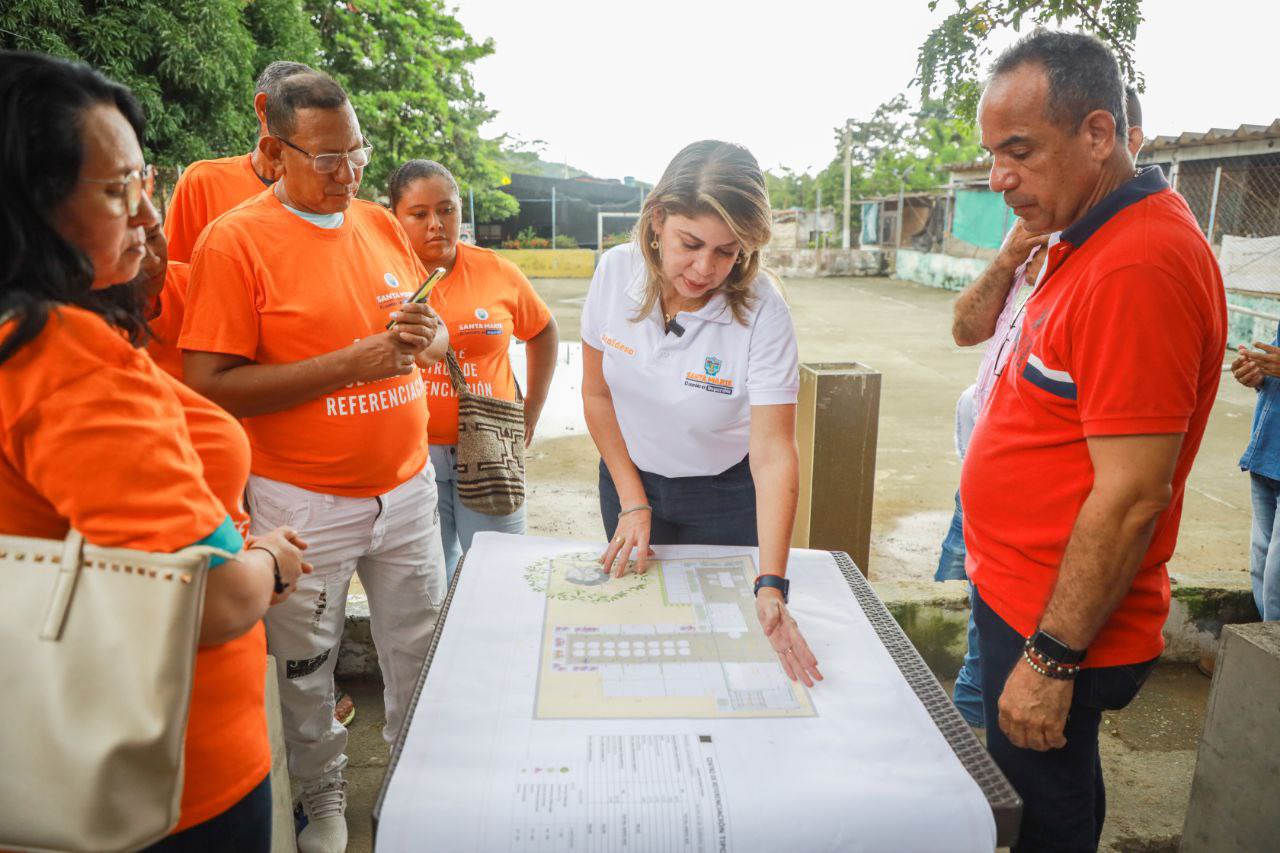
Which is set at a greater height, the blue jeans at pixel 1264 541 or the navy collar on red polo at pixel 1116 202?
the navy collar on red polo at pixel 1116 202

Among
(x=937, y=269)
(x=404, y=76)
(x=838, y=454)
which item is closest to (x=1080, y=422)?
(x=838, y=454)

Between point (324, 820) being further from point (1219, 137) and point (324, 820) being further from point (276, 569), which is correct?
point (1219, 137)

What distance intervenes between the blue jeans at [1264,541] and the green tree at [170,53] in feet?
22.7

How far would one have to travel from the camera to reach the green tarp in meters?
15.4

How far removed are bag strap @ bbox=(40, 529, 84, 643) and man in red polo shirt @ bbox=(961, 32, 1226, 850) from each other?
1286 mm

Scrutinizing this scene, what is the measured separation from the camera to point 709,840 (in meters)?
0.98

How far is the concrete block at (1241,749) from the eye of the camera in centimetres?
156

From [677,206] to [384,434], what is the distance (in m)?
0.82

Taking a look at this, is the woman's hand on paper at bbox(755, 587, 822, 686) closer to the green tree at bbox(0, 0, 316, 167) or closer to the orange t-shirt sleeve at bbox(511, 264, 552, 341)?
the orange t-shirt sleeve at bbox(511, 264, 552, 341)

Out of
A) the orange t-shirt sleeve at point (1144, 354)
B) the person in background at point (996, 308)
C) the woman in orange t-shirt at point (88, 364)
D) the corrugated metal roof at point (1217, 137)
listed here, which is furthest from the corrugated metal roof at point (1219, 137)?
the woman in orange t-shirt at point (88, 364)

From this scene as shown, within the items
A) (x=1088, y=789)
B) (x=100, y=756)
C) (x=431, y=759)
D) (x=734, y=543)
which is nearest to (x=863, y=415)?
(x=734, y=543)

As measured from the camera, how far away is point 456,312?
2.61m

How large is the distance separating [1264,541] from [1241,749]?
1291 millimetres

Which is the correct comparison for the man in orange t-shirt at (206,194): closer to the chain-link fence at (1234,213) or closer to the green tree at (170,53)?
the green tree at (170,53)
